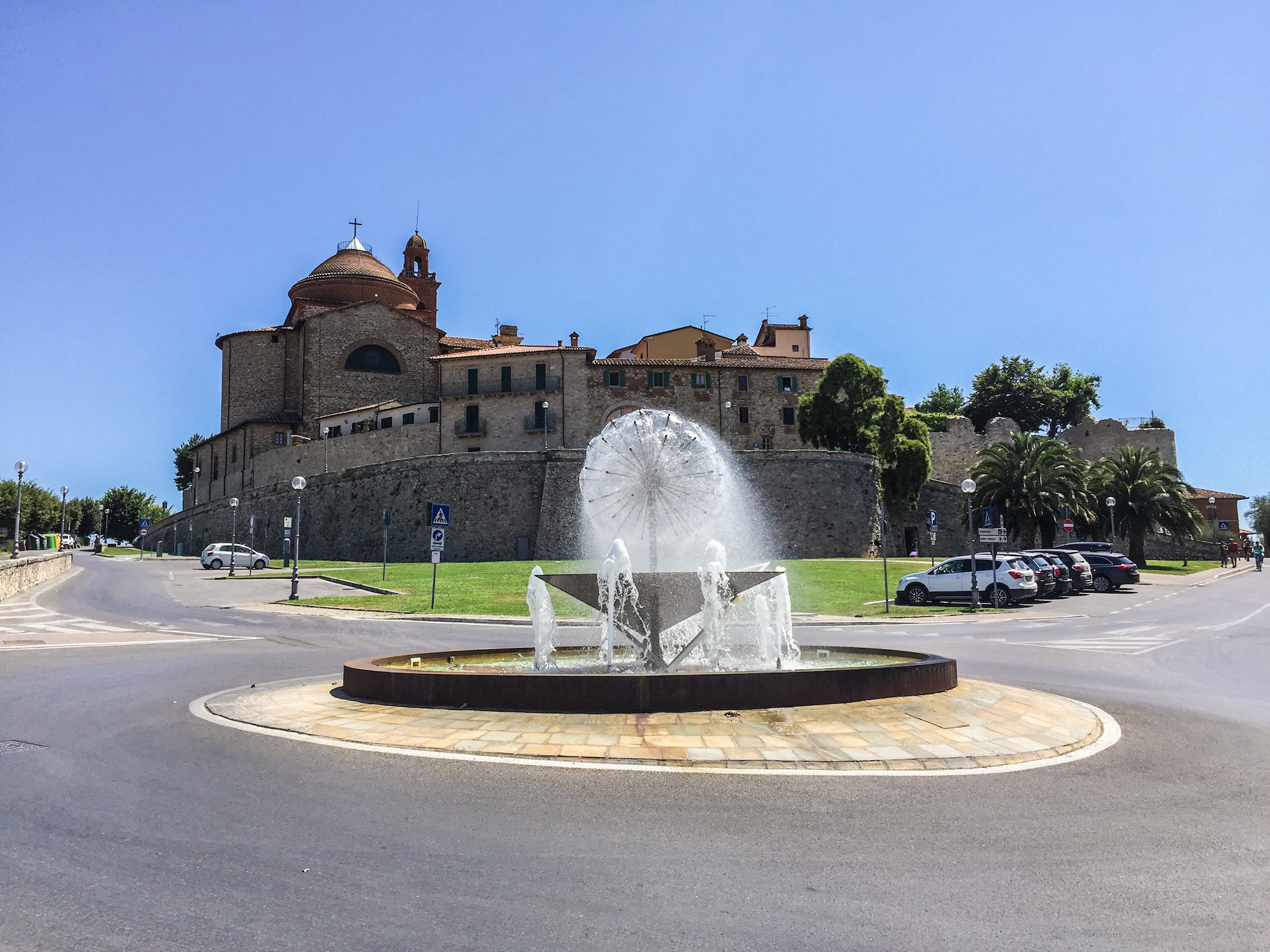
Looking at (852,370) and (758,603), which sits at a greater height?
(852,370)

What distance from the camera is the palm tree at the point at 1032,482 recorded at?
42656 mm

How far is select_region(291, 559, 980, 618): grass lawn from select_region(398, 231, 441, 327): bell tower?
36.3 m

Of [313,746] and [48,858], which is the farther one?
[313,746]

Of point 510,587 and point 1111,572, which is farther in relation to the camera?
point 1111,572

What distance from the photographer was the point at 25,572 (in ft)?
103

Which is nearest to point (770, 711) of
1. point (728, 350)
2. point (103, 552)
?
point (728, 350)

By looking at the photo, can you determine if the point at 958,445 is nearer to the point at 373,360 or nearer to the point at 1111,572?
the point at 1111,572

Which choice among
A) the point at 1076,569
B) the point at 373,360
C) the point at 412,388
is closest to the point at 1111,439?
the point at 1076,569

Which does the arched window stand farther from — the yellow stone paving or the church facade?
the yellow stone paving

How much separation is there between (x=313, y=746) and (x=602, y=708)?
8.48ft

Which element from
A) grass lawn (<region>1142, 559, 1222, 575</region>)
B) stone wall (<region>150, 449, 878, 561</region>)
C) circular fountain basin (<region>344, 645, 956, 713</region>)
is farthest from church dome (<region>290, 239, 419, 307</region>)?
circular fountain basin (<region>344, 645, 956, 713</region>)

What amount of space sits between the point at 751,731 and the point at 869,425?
1962 inches

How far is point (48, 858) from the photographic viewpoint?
4336 mm

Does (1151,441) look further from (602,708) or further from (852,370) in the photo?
(602,708)
